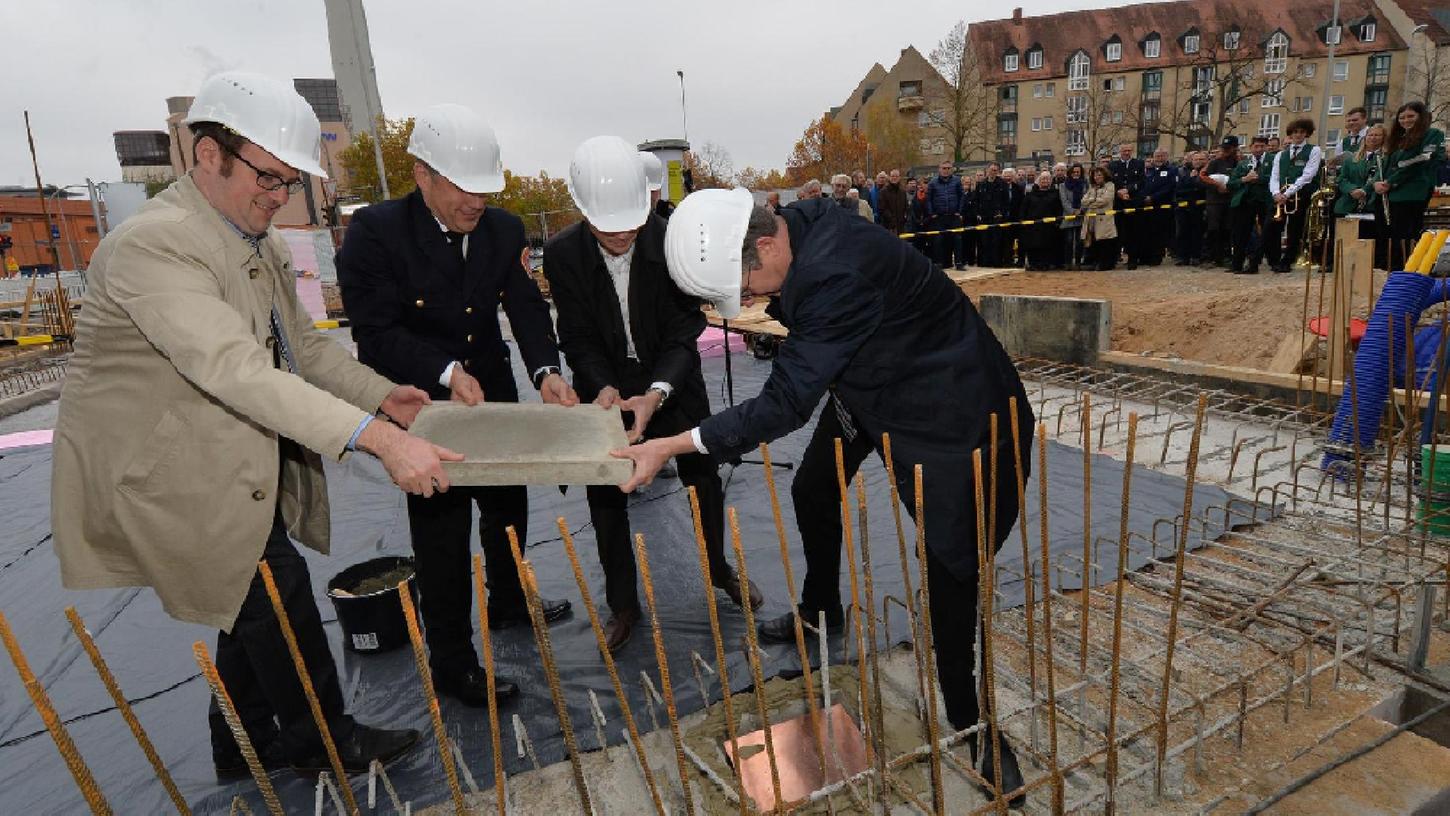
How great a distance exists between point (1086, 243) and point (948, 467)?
12.5 metres

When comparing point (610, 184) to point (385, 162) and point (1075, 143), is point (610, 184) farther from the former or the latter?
point (1075, 143)

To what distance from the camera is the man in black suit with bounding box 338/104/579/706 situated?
2.88 metres

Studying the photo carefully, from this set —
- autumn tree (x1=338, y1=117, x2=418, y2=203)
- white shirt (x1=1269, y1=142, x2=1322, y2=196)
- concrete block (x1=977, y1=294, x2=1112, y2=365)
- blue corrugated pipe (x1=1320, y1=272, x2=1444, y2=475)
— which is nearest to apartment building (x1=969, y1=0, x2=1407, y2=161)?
autumn tree (x1=338, y1=117, x2=418, y2=203)

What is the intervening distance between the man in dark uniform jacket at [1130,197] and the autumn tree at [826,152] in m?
40.1

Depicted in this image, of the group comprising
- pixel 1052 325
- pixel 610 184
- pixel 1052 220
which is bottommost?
pixel 1052 325

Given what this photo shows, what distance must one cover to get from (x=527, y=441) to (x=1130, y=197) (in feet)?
45.6

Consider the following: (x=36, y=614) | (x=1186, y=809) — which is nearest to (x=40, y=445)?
(x=36, y=614)

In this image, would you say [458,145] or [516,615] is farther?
[516,615]

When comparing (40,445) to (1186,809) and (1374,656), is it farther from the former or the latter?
(1374,656)

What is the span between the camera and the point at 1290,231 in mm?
11172

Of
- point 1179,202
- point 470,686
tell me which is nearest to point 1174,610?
point 470,686

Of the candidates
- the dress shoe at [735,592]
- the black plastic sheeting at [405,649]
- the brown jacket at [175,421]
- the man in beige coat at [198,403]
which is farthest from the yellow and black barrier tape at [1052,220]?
the brown jacket at [175,421]

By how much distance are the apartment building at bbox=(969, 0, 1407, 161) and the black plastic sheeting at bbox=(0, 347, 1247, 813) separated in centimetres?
4590

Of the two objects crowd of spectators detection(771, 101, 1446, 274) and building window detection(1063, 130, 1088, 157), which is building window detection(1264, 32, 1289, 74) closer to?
building window detection(1063, 130, 1088, 157)
